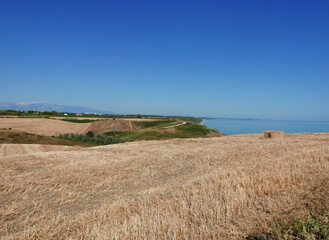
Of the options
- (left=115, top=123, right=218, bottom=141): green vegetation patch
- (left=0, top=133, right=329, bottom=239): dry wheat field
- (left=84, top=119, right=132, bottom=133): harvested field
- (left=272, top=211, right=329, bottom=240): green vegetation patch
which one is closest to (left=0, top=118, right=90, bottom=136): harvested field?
(left=84, top=119, right=132, bottom=133): harvested field

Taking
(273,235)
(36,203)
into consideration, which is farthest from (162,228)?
(36,203)

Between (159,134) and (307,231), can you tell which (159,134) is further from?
(307,231)

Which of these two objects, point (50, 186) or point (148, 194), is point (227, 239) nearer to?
point (148, 194)

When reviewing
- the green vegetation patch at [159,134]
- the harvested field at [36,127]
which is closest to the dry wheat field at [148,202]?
the harvested field at [36,127]

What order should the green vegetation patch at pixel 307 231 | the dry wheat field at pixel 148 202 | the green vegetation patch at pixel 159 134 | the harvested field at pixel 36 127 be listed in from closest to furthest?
1. the green vegetation patch at pixel 307 231
2. the dry wheat field at pixel 148 202
3. the harvested field at pixel 36 127
4. the green vegetation patch at pixel 159 134

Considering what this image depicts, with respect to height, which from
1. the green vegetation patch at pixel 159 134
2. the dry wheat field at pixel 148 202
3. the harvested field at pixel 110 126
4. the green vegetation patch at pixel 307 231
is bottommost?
the green vegetation patch at pixel 159 134

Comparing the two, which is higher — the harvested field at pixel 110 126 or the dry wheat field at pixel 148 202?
the dry wheat field at pixel 148 202

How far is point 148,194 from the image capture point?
7059mm

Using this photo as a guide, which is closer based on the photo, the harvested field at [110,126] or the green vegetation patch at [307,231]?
the green vegetation patch at [307,231]

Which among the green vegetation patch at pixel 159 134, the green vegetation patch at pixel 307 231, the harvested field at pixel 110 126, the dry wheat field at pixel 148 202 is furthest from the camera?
the harvested field at pixel 110 126

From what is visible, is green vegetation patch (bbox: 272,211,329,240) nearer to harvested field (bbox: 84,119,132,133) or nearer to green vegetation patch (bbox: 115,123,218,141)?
green vegetation patch (bbox: 115,123,218,141)

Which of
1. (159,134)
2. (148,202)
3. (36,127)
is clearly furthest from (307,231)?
(36,127)

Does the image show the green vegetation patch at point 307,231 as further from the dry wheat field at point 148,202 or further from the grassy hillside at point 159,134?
the grassy hillside at point 159,134

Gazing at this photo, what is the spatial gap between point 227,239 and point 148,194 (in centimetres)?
338
